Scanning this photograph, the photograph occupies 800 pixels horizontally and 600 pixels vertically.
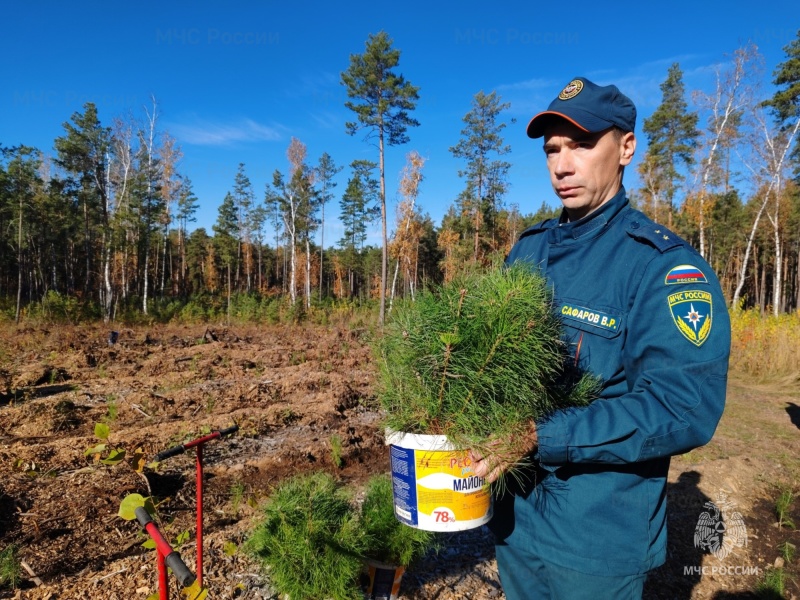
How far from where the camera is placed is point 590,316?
3.97ft

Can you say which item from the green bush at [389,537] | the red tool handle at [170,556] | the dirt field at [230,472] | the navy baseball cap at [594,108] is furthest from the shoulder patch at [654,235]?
the green bush at [389,537]

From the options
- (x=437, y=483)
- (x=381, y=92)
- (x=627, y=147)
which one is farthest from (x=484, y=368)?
(x=381, y=92)

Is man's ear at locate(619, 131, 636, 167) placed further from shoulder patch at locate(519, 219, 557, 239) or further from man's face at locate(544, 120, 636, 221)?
shoulder patch at locate(519, 219, 557, 239)

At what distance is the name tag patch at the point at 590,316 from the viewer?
3.83 feet

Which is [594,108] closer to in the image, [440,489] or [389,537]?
[440,489]

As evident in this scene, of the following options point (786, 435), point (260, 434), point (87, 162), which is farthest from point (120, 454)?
point (87, 162)

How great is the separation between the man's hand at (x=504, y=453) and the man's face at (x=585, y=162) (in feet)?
2.27

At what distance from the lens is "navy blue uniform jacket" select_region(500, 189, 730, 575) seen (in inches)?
38.4

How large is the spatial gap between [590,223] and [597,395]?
20.6 inches

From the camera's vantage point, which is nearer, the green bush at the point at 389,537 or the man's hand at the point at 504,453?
the man's hand at the point at 504,453

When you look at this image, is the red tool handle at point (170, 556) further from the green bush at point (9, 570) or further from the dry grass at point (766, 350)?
the dry grass at point (766, 350)

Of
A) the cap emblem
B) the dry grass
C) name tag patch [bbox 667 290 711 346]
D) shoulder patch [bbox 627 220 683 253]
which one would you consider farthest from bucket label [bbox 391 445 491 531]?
the dry grass

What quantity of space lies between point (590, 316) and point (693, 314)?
257 mm

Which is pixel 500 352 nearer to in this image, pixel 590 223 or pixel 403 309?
pixel 403 309
